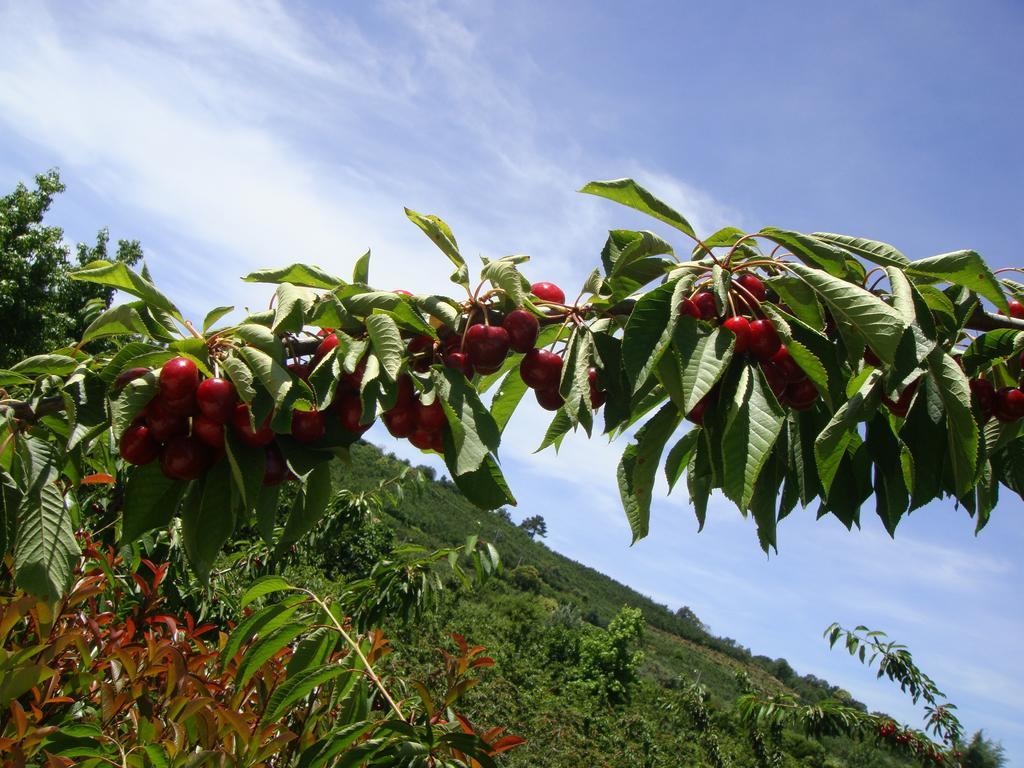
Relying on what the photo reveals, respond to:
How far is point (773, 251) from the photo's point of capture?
1100mm

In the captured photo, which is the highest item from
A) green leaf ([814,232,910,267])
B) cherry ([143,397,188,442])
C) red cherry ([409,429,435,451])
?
green leaf ([814,232,910,267])

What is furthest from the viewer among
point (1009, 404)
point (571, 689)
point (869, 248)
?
point (571, 689)

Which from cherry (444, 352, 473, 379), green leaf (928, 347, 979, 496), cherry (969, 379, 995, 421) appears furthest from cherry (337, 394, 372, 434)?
cherry (969, 379, 995, 421)

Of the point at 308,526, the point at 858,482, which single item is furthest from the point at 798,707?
the point at 308,526

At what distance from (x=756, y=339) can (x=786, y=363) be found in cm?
8

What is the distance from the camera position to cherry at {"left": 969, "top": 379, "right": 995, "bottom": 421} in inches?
52.8

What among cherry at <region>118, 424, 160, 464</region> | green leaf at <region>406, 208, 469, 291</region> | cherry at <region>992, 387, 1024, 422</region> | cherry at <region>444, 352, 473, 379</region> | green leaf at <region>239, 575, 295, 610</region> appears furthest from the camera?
green leaf at <region>239, 575, 295, 610</region>

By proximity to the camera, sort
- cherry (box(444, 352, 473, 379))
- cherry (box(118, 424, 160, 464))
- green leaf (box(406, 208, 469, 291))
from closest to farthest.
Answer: cherry (box(118, 424, 160, 464)) < cherry (box(444, 352, 473, 379)) < green leaf (box(406, 208, 469, 291))

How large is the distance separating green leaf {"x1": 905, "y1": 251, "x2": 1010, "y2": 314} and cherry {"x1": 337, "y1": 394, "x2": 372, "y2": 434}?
0.87 meters

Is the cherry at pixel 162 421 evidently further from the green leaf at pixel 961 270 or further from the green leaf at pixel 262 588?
the green leaf at pixel 961 270

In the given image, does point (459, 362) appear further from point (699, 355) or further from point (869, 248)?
point (869, 248)

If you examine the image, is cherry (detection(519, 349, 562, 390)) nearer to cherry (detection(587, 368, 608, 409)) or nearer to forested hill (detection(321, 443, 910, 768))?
cherry (detection(587, 368, 608, 409))

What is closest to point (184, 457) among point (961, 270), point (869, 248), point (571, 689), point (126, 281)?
point (126, 281)

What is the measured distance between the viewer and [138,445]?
38.0 inches
